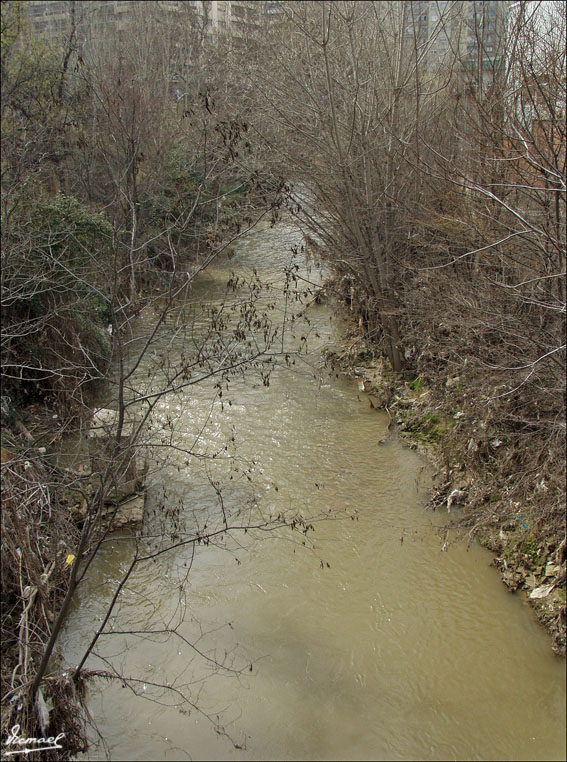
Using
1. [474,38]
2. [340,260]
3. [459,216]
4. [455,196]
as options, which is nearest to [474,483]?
[459,216]

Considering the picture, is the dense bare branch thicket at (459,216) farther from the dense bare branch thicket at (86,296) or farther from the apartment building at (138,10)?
the apartment building at (138,10)

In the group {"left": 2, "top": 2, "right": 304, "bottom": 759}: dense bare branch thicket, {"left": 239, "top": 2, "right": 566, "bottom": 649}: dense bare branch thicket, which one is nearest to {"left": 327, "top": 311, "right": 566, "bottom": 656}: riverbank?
{"left": 239, "top": 2, "right": 566, "bottom": 649}: dense bare branch thicket

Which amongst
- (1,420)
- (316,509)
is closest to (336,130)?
(316,509)

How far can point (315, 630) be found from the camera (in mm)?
6242

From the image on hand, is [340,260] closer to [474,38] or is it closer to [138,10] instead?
[474,38]

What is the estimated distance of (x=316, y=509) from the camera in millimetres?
7965

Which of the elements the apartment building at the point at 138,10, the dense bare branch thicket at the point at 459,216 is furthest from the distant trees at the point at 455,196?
the apartment building at the point at 138,10

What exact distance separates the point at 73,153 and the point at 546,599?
11907mm

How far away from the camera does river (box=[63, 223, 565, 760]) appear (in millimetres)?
5258

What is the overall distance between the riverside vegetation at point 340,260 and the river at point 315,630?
0.46 metres

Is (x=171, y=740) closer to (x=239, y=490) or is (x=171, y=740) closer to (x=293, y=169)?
(x=239, y=490)

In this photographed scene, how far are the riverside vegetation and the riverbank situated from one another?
0.09ft

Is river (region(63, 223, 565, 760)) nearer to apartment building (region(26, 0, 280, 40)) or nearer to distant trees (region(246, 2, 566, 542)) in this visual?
distant trees (region(246, 2, 566, 542))

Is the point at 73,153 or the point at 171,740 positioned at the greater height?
the point at 73,153
